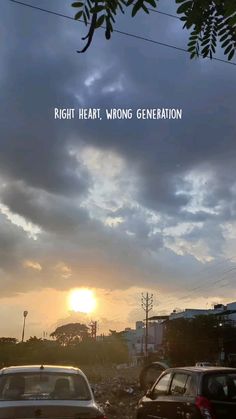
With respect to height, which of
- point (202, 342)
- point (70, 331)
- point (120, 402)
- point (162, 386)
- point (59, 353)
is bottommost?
point (120, 402)

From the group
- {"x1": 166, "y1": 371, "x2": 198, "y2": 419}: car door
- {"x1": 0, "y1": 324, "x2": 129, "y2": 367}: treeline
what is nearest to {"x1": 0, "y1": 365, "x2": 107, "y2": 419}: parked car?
{"x1": 166, "y1": 371, "x2": 198, "y2": 419}: car door

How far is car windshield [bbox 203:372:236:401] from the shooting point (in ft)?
28.8

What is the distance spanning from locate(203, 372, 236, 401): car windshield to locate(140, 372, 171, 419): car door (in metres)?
1.19

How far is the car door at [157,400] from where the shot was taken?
9.97m

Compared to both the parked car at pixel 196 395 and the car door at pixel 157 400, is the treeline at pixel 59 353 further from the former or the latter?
the parked car at pixel 196 395

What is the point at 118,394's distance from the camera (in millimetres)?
25031

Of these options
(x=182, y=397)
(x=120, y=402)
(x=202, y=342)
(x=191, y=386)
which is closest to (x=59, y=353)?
(x=202, y=342)

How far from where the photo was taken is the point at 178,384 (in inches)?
381

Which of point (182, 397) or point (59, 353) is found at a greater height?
point (59, 353)

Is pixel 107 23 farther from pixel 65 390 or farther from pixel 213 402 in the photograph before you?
pixel 213 402

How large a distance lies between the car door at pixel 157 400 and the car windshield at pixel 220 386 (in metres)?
1.19

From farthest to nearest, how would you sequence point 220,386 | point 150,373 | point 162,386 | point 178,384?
point 150,373
point 162,386
point 178,384
point 220,386

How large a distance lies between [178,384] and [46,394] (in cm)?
299

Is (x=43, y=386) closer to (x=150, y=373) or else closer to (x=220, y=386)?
(x=220, y=386)
